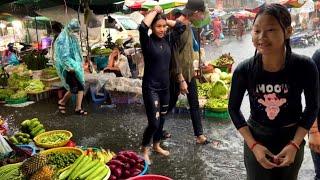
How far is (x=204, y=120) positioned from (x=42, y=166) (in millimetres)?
4252

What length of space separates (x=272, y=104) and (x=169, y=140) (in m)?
3.68

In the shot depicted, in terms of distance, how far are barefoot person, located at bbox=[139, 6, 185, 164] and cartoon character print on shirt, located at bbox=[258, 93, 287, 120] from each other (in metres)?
2.40

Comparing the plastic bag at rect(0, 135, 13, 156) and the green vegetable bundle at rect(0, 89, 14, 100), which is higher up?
the plastic bag at rect(0, 135, 13, 156)

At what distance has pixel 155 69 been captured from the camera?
464 cm

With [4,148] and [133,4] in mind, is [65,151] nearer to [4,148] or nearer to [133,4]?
[4,148]

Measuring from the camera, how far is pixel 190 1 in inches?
195

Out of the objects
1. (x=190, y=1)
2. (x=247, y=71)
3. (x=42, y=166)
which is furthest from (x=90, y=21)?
(x=247, y=71)

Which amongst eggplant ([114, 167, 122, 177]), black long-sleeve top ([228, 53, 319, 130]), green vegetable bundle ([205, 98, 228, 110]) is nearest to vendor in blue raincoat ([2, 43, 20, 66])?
green vegetable bundle ([205, 98, 228, 110])

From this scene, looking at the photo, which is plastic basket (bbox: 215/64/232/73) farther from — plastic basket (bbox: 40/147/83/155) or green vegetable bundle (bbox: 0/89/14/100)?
plastic basket (bbox: 40/147/83/155)

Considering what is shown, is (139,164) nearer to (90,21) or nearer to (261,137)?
(261,137)

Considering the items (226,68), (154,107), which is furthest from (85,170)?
(226,68)

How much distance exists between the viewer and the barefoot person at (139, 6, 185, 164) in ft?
14.7

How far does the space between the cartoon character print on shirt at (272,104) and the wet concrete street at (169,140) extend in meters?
2.32

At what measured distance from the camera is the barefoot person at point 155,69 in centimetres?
448
